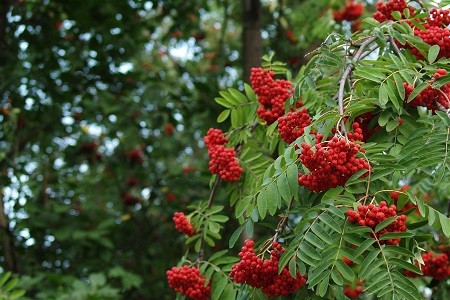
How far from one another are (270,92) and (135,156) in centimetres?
431

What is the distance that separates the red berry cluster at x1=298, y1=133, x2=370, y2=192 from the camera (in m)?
2.33

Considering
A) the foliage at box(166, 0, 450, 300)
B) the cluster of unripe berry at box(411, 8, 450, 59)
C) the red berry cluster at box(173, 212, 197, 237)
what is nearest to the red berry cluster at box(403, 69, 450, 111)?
the foliage at box(166, 0, 450, 300)

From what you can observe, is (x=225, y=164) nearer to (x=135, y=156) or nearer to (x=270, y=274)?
(x=270, y=274)

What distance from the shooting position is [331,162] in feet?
7.68

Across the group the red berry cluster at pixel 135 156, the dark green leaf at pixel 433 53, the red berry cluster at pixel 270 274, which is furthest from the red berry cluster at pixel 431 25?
the red berry cluster at pixel 135 156

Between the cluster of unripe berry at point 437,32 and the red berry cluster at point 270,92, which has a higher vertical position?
the cluster of unripe berry at point 437,32

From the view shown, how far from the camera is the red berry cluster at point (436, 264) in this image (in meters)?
3.63

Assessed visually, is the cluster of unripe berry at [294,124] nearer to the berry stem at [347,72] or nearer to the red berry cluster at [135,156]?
the berry stem at [347,72]

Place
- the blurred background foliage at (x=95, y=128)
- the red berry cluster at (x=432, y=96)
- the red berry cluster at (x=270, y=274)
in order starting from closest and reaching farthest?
the red berry cluster at (x=270, y=274) < the red berry cluster at (x=432, y=96) < the blurred background foliage at (x=95, y=128)

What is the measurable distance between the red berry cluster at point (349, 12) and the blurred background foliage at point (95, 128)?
2.7 inches

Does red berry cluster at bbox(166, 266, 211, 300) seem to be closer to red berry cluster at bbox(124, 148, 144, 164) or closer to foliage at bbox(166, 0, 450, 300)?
foliage at bbox(166, 0, 450, 300)

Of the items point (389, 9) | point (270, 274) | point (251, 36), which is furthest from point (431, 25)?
point (251, 36)

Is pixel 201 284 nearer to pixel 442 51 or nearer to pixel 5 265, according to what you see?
pixel 442 51

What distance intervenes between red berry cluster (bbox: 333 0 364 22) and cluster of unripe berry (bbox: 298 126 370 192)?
3.77 meters
